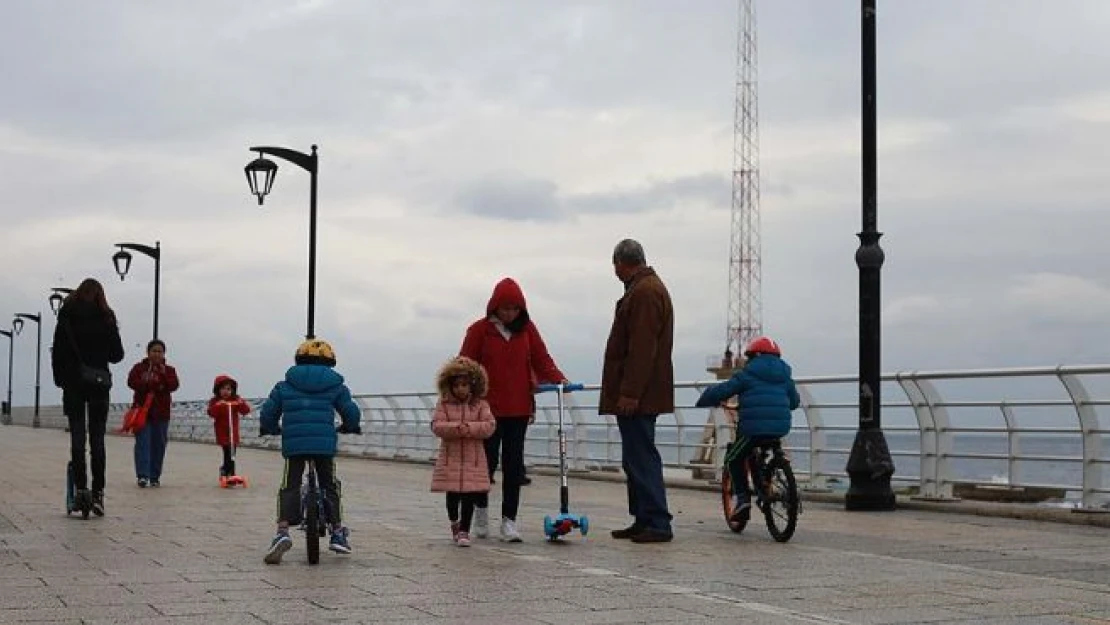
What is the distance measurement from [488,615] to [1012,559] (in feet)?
12.6

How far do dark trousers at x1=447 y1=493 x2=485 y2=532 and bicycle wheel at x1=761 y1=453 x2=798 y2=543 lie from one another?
6.26ft

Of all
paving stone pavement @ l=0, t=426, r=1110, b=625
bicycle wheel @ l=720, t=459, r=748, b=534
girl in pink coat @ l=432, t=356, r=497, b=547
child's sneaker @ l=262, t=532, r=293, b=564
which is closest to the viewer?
paving stone pavement @ l=0, t=426, r=1110, b=625

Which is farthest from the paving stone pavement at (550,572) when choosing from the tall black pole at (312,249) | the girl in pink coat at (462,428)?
the tall black pole at (312,249)

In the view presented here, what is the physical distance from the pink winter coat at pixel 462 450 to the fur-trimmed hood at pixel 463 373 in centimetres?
7

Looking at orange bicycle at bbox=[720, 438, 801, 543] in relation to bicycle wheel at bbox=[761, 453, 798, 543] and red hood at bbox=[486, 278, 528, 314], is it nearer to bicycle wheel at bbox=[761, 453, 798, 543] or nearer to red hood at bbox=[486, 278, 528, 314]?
bicycle wheel at bbox=[761, 453, 798, 543]

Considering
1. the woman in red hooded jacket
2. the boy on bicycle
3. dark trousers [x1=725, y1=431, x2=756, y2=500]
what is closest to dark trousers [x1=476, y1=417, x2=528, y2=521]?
the woman in red hooded jacket

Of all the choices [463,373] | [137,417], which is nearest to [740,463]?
[463,373]

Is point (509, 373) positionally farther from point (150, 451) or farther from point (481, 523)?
point (150, 451)

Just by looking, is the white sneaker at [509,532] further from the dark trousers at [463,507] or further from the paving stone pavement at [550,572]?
the dark trousers at [463,507]

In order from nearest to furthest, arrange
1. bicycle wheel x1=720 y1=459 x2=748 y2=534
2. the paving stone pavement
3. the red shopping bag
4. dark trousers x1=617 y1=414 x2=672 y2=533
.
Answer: the paving stone pavement < dark trousers x1=617 y1=414 x2=672 y2=533 < bicycle wheel x1=720 y1=459 x2=748 y2=534 < the red shopping bag

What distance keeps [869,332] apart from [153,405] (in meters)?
8.26

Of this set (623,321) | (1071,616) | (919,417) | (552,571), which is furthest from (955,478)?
(1071,616)

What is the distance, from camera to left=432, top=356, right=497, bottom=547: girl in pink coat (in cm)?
1036

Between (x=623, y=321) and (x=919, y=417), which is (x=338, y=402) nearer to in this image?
(x=623, y=321)
